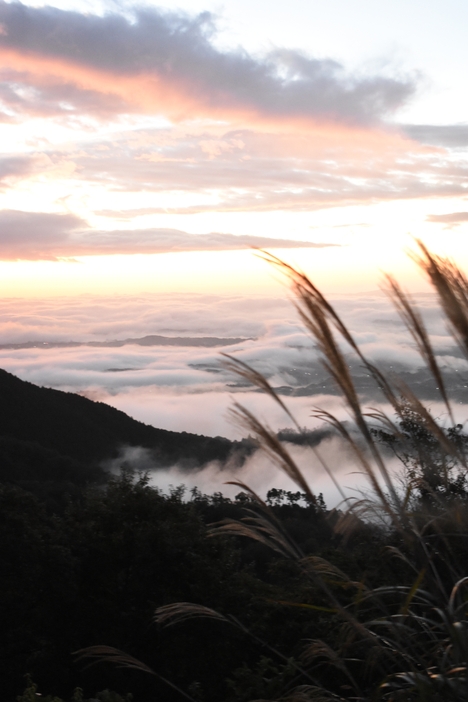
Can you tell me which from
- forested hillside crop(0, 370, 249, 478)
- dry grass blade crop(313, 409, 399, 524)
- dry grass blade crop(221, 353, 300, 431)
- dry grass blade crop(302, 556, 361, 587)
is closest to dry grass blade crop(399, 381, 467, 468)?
dry grass blade crop(313, 409, 399, 524)

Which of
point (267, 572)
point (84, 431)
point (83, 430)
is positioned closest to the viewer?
point (267, 572)

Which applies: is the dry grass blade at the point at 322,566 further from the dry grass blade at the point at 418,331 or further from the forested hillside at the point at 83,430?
Result: the forested hillside at the point at 83,430

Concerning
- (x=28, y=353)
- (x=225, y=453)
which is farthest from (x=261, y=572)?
(x=28, y=353)

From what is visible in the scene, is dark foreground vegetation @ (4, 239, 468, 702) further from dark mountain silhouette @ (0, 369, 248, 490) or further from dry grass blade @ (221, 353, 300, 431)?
dark mountain silhouette @ (0, 369, 248, 490)

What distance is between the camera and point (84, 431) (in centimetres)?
4897

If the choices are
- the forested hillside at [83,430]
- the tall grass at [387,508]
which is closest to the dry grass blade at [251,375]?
the tall grass at [387,508]

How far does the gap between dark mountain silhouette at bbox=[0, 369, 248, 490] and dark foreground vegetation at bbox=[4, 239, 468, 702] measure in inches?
1221

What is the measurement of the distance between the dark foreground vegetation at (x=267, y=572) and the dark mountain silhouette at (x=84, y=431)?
31.0m

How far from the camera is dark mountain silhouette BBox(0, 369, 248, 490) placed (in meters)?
45.0

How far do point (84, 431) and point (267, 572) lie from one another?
135 feet

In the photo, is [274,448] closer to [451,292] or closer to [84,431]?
[451,292]

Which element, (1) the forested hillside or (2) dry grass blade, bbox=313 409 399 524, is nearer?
(2) dry grass blade, bbox=313 409 399 524

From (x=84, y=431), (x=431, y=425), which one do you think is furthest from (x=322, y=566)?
(x=84, y=431)

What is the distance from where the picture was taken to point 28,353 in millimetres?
101562
